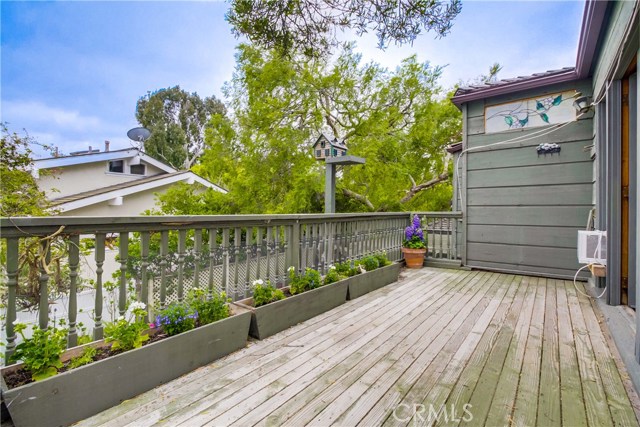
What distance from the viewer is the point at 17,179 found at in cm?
440

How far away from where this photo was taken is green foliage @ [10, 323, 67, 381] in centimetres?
128

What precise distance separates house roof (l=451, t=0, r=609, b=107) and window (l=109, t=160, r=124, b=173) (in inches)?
386

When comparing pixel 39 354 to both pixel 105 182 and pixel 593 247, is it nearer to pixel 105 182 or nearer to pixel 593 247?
pixel 593 247

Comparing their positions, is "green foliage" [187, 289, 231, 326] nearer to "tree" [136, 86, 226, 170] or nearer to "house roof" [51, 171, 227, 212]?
"house roof" [51, 171, 227, 212]

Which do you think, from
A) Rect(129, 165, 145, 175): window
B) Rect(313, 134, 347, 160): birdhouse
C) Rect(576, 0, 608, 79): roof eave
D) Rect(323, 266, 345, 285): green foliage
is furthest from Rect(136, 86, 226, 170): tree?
Rect(576, 0, 608, 79): roof eave

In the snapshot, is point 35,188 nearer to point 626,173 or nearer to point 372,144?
point 372,144

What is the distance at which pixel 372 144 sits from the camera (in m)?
7.77

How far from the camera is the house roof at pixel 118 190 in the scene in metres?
6.56

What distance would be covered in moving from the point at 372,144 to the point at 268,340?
6.38 m

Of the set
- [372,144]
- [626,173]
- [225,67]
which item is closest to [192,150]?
[225,67]

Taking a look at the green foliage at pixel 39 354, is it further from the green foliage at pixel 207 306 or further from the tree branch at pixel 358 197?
the tree branch at pixel 358 197

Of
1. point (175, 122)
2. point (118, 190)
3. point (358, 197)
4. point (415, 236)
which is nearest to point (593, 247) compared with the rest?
point (415, 236)

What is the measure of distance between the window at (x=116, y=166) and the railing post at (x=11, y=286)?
9.87 meters

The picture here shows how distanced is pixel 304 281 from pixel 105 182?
938 centimetres
